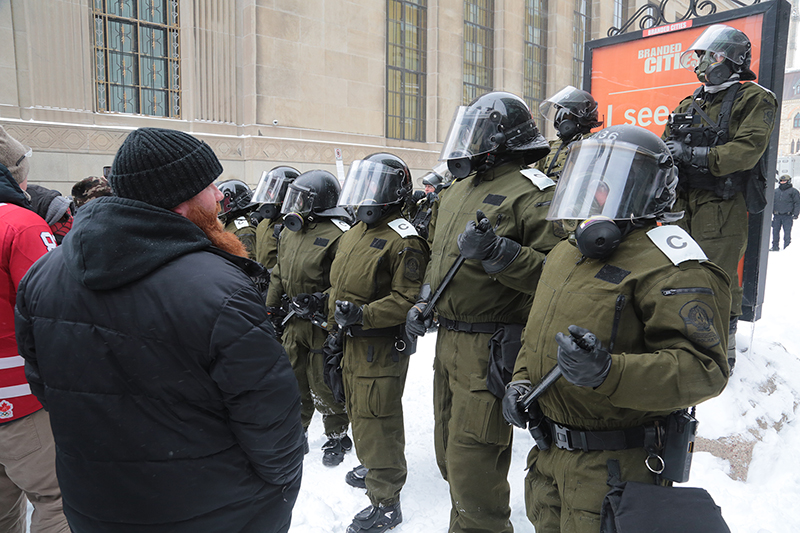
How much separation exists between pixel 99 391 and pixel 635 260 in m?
1.72

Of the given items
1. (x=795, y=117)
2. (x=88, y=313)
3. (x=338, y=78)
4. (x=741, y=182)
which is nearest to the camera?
(x=88, y=313)

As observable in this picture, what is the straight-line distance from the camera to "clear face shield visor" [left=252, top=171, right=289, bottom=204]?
5342 millimetres

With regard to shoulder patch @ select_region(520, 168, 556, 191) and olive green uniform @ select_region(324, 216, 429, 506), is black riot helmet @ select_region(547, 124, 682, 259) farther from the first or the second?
olive green uniform @ select_region(324, 216, 429, 506)

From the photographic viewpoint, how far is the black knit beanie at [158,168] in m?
1.53

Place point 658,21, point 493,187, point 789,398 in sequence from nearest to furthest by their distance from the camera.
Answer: point 493,187
point 789,398
point 658,21

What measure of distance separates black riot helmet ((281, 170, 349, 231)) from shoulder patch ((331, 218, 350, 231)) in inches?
1.7

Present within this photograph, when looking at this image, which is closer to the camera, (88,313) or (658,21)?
(88,313)

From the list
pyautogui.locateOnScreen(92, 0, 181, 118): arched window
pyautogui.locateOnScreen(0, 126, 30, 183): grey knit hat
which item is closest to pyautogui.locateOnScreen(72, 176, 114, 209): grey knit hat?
pyautogui.locateOnScreen(0, 126, 30, 183): grey knit hat

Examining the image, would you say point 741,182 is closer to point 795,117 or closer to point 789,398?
point 789,398

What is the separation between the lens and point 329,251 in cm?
414

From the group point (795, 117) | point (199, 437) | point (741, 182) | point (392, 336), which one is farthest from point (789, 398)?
point (795, 117)

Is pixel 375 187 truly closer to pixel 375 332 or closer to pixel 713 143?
pixel 375 332

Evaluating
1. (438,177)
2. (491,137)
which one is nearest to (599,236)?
(491,137)

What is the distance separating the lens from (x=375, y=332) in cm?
341
